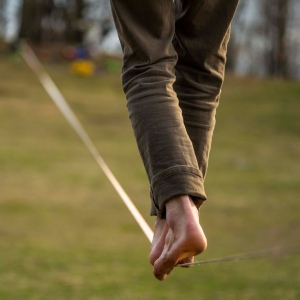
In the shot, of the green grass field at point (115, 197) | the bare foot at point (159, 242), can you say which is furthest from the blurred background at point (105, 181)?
the bare foot at point (159, 242)

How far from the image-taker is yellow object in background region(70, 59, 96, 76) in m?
8.79

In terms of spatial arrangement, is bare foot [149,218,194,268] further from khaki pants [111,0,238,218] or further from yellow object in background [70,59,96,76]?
yellow object in background [70,59,96,76]

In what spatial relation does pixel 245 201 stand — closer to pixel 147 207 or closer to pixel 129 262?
pixel 147 207

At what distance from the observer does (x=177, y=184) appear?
2.63 ft

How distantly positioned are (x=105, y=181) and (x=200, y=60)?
4354mm

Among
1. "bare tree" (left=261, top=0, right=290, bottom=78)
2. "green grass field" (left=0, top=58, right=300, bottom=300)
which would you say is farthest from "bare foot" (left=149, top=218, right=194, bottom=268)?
"bare tree" (left=261, top=0, right=290, bottom=78)

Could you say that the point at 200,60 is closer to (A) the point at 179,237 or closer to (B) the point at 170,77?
(B) the point at 170,77

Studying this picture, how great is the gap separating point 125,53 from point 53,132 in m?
5.95

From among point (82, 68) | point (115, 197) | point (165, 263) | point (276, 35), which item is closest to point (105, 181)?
point (115, 197)

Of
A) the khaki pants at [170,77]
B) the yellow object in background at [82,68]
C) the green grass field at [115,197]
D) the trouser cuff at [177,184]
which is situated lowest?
the yellow object in background at [82,68]

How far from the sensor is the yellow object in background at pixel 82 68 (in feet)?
28.8

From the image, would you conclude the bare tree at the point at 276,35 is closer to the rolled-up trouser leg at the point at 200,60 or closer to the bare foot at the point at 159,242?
the rolled-up trouser leg at the point at 200,60

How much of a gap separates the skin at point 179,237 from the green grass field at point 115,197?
178cm

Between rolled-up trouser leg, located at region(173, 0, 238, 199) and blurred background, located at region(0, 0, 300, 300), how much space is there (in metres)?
1.76
